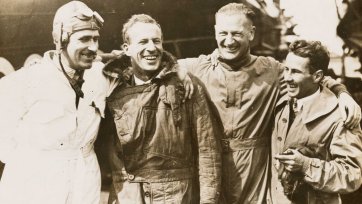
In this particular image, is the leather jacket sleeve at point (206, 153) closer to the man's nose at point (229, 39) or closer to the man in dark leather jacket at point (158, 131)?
the man in dark leather jacket at point (158, 131)

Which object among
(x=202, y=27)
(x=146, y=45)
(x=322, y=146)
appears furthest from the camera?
(x=202, y=27)

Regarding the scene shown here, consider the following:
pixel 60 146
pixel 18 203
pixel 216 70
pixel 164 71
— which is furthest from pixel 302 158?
pixel 18 203

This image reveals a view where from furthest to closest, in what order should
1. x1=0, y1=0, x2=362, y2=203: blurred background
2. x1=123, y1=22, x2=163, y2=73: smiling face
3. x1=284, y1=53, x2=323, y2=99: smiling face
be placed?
x1=0, y1=0, x2=362, y2=203: blurred background, x1=284, y1=53, x2=323, y2=99: smiling face, x1=123, y1=22, x2=163, y2=73: smiling face

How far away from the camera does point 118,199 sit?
1964mm

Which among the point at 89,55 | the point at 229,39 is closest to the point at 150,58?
the point at 89,55

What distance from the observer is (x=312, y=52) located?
1973 millimetres

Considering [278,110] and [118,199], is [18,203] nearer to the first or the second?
[118,199]

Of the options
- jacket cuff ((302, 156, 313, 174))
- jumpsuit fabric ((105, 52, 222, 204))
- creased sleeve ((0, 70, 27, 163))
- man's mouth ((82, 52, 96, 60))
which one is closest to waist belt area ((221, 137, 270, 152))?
jumpsuit fabric ((105, 52, 222, 204))

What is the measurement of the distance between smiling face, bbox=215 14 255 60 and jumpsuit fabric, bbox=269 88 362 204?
0.32m

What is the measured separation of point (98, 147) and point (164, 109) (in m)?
0.38

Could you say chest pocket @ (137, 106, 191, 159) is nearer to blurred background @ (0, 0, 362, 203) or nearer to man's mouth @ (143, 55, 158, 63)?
man's mouth @ (143, 55, 158, 63)

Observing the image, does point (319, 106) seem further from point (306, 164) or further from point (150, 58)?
point (150, 58)

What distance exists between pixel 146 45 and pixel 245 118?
58cm

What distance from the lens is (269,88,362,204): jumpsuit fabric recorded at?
1.92 m
